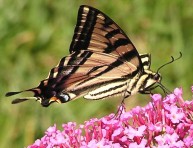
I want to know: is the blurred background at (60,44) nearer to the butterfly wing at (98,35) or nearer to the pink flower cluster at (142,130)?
the butterfly wing at (98,35)

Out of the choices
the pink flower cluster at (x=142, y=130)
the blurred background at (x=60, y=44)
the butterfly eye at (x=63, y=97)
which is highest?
the blurred background at (x=60, y=44)

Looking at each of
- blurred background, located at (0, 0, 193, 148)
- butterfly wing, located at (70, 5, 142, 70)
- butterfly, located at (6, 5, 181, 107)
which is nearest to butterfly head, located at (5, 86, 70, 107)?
butterfly, located at (6, 5, 181, 107)

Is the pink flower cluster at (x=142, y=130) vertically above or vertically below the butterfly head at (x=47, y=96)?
below

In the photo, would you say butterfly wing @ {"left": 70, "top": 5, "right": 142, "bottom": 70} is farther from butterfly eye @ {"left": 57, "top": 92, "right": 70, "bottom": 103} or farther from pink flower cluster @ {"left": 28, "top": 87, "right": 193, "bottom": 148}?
pink flower cluster @ {"left": 28, "top": 87, "right": 193, "bottom": 148}

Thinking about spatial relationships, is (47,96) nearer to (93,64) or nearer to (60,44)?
(93,64)

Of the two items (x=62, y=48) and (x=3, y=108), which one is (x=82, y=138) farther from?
(x=62, y=48)

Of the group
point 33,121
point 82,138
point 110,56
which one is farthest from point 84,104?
point 82,138

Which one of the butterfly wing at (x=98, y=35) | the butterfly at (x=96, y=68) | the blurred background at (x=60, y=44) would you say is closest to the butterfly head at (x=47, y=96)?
the butterfly at (x=96, y=68)
